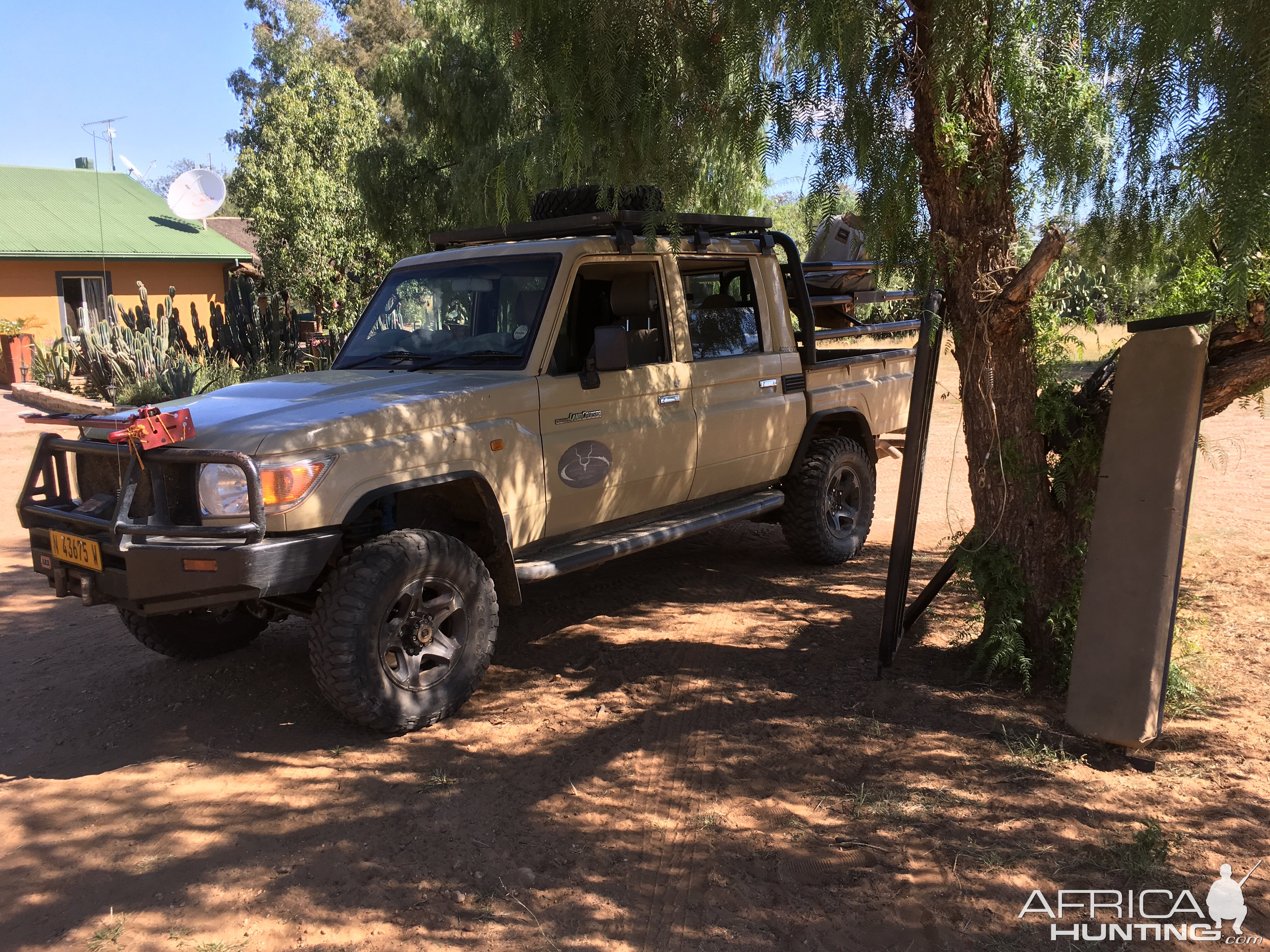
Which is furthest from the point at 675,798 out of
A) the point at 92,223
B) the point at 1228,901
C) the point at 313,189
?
the point at 92,223

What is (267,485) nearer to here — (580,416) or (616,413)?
(580,416)

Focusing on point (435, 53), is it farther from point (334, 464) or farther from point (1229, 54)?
point (1229, 54)

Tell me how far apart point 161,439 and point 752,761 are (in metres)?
2.68

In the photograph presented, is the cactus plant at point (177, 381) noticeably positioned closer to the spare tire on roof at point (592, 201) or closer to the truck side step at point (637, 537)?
the spare tire on roof at point (592, 201)

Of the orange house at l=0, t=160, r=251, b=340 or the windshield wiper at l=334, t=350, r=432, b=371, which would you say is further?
the orange house at l=0, t=160, r=251, b=340

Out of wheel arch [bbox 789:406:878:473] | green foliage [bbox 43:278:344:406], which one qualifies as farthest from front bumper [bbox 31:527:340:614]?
green foliage [bbox 43:278:344:406]

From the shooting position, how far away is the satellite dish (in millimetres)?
22047

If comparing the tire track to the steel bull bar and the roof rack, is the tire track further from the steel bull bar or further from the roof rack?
the roof rack

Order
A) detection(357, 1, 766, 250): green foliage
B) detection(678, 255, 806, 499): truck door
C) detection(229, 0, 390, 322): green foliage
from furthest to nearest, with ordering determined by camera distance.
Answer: detection(229, 0, 390, 322): green foliage, detection(678, 255, 806, 499): truck door, detection(357, 1, 766, 250): green foliage

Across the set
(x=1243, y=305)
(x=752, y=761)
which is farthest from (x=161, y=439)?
(x=1243, y=305)

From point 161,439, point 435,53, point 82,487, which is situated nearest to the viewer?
point 161,439

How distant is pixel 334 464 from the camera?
153 inches

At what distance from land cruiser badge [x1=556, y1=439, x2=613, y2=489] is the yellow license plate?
2.00 m

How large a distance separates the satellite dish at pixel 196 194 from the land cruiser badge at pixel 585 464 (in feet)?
67.0
